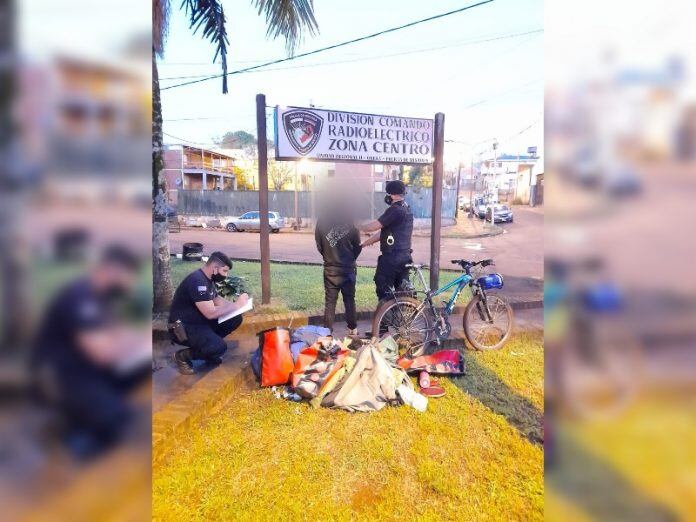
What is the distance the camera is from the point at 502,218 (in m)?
28.7

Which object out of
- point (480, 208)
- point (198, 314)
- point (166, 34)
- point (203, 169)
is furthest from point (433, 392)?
point (203, 169)

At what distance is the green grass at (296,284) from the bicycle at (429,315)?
1.34m

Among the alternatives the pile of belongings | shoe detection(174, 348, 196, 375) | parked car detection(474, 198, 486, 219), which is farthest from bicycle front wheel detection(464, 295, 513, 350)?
parked car detection(474, 198, 486, 219)

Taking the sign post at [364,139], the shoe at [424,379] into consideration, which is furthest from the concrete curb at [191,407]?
the sign post at [364,139]

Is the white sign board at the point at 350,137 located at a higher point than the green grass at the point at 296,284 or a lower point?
higher

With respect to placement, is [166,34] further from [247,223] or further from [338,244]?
[247,223]

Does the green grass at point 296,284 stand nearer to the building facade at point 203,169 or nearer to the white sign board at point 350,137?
the white sign board at point 350,137

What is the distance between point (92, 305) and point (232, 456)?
7.13 ft

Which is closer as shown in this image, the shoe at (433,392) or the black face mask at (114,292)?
the black face mask at (114,292)

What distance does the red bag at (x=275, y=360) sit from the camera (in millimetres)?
3510

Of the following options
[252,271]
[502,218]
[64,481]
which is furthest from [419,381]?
[502,218]

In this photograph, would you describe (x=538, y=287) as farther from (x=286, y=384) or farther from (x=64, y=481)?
(x=64, y=481)

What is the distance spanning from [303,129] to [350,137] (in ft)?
2.10

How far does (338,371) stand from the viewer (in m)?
3.38
